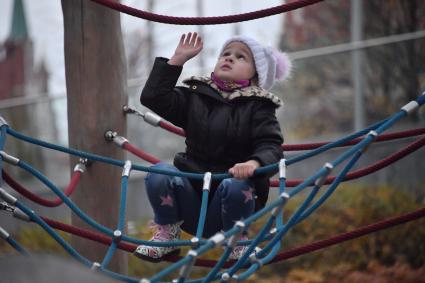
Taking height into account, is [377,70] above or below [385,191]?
above

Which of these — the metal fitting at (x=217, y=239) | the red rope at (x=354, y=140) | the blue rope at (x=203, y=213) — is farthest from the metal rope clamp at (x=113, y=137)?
the metal fitting at (x=217, y=239)

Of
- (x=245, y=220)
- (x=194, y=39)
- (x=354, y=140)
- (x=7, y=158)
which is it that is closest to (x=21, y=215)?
(x=7, y=158)

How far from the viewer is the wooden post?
14.1 feet

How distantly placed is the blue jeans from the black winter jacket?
8cm

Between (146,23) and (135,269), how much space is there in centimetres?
678

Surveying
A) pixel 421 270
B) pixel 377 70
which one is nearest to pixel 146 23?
pixel 377 70

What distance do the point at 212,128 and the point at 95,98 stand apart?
717 millimetres

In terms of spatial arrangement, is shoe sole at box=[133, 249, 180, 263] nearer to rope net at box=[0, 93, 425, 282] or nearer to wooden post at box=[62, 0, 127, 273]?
rope net at box=[0, 93, 425, 282]

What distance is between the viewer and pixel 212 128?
12.7 feet

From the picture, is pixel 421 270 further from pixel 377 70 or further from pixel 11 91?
pixel 11 91

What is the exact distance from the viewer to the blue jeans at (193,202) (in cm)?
369

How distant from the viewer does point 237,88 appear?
156 inches

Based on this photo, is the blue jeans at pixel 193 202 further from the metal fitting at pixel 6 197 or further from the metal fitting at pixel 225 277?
the metal fitting at pixel 6 197

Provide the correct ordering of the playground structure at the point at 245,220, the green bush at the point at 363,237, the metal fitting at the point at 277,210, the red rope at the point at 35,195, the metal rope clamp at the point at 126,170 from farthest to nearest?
the green bush at the point at 363,237 < the red rope at the point at 35,195 < the metal rope clamp at the point at 126,170 < the metal fitting at the point at 277,210 < the playground structure at the point at 245,220
